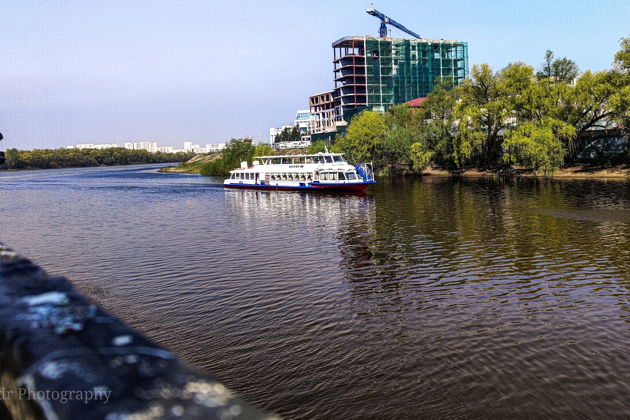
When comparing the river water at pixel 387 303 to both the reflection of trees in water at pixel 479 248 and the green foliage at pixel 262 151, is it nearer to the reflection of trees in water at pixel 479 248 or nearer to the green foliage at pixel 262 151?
the reflection of trees in water at pixel 479 248

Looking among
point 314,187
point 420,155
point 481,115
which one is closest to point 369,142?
point 420,155

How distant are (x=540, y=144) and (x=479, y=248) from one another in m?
49.3

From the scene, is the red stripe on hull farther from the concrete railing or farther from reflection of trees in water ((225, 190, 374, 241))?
the concrete railing

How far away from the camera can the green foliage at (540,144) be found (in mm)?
67562

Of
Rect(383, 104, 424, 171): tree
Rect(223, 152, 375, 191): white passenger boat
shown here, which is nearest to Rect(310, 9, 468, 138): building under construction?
Rect(383, 104, 424, 171): tree

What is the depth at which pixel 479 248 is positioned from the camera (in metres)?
25.5

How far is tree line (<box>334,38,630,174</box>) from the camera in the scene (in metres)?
67.4

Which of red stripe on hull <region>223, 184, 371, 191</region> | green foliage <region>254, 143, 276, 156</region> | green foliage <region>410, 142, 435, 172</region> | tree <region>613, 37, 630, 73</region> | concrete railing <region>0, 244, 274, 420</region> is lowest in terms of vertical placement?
red stripe on hull <region>223, 184, 371, 191</region>

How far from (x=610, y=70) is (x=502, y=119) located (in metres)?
15.7

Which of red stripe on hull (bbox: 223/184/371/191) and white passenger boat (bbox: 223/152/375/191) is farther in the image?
white passenger boat (bbox: 223/152/375/191)

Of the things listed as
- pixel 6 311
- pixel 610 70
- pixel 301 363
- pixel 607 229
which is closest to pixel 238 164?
pixel 610 70

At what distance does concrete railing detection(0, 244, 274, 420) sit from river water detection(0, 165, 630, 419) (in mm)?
7764

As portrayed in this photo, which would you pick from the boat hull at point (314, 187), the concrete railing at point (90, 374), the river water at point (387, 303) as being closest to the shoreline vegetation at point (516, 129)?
the boat hull at point (314, 187)

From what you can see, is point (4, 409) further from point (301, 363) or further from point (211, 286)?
point (211, 286)
